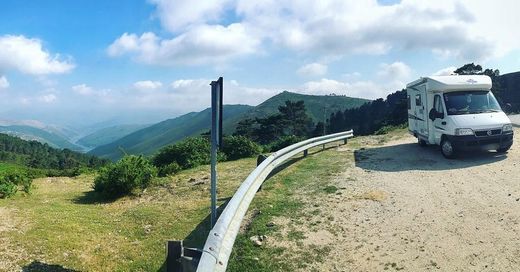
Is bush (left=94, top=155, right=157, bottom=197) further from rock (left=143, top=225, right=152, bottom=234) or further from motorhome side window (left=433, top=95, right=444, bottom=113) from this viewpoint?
motorhome side window (left=433, top=95, right=444, bottom=113)

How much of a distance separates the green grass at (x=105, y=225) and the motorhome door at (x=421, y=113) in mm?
7854

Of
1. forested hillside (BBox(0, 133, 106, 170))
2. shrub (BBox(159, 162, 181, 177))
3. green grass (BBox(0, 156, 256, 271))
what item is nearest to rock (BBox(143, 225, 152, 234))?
green grass (BBox(0, 156, 256, 271))

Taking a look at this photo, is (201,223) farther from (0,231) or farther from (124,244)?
(0,231)

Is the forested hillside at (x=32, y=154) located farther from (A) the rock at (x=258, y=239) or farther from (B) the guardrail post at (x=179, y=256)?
(B) the guardrail post at (x=179, y=256)

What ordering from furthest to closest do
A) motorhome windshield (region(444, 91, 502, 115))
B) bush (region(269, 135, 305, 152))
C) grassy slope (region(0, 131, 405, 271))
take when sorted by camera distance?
bush (region(269, 135, 305, 152))
motorhome windshield (region(444, 91, 502, 115))
grassy slope (region(0, 131, 405, 271))

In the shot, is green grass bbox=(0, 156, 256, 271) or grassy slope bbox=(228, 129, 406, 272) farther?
green grass bbox=(0, 156, 256, 271)

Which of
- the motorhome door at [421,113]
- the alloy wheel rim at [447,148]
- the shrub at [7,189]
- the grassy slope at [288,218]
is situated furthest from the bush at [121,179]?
the motorhome door at [421,113]

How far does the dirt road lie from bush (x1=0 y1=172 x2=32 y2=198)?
24.8 feet

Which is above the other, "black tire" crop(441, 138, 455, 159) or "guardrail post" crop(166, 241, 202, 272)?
"black tire" crop(441, 138, 455, 159)

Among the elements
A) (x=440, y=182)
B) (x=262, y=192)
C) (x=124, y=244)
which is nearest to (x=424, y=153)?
(x=440, y=182)

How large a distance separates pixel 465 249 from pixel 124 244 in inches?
212

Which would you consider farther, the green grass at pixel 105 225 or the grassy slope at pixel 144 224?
the green grass at pixel 105 225

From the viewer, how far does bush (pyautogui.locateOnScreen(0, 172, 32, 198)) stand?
32.9 ft

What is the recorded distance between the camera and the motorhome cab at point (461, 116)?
13.2 m
